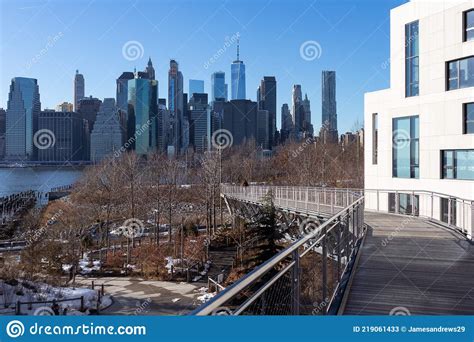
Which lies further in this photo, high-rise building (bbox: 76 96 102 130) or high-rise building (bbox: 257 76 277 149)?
high-rise building (bbox: 257 76 277 149)

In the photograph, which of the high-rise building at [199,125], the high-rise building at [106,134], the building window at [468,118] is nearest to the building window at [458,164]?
the building window at [468,118]

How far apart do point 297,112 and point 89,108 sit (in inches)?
1555

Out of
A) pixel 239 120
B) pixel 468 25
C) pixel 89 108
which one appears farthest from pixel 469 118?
pixel 239 120

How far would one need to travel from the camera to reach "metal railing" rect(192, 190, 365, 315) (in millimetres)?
2161

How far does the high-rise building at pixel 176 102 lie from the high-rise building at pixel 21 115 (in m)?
24.0

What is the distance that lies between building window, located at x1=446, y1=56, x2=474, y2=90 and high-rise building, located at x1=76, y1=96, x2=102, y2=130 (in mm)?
54070

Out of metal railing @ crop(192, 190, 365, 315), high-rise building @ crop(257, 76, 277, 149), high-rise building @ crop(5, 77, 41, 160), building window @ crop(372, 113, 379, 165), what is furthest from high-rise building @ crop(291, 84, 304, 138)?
metal railing @ crop(192, 190, 365, 315)

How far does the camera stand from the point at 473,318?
3912 millimetres

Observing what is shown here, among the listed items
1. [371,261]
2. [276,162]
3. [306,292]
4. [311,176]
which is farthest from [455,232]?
[276,162]

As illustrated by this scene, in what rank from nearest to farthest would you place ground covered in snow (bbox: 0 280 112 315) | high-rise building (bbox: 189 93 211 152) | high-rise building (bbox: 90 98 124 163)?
1. ground covered in snow (bbox: 0 280 112 315)
2. high-rise building (bbox: 90 98 124 163)
3. high-rise building (bbox: 189 93 211 152)

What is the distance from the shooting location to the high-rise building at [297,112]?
80.8 metres

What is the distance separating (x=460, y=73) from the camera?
16484 mm

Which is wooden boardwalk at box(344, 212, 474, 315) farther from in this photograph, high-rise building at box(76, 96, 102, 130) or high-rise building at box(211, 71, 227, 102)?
high-rise building at box(211, 71, 227, 102)

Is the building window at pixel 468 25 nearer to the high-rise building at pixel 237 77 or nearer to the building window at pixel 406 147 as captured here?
the building window at pixel 406 147
